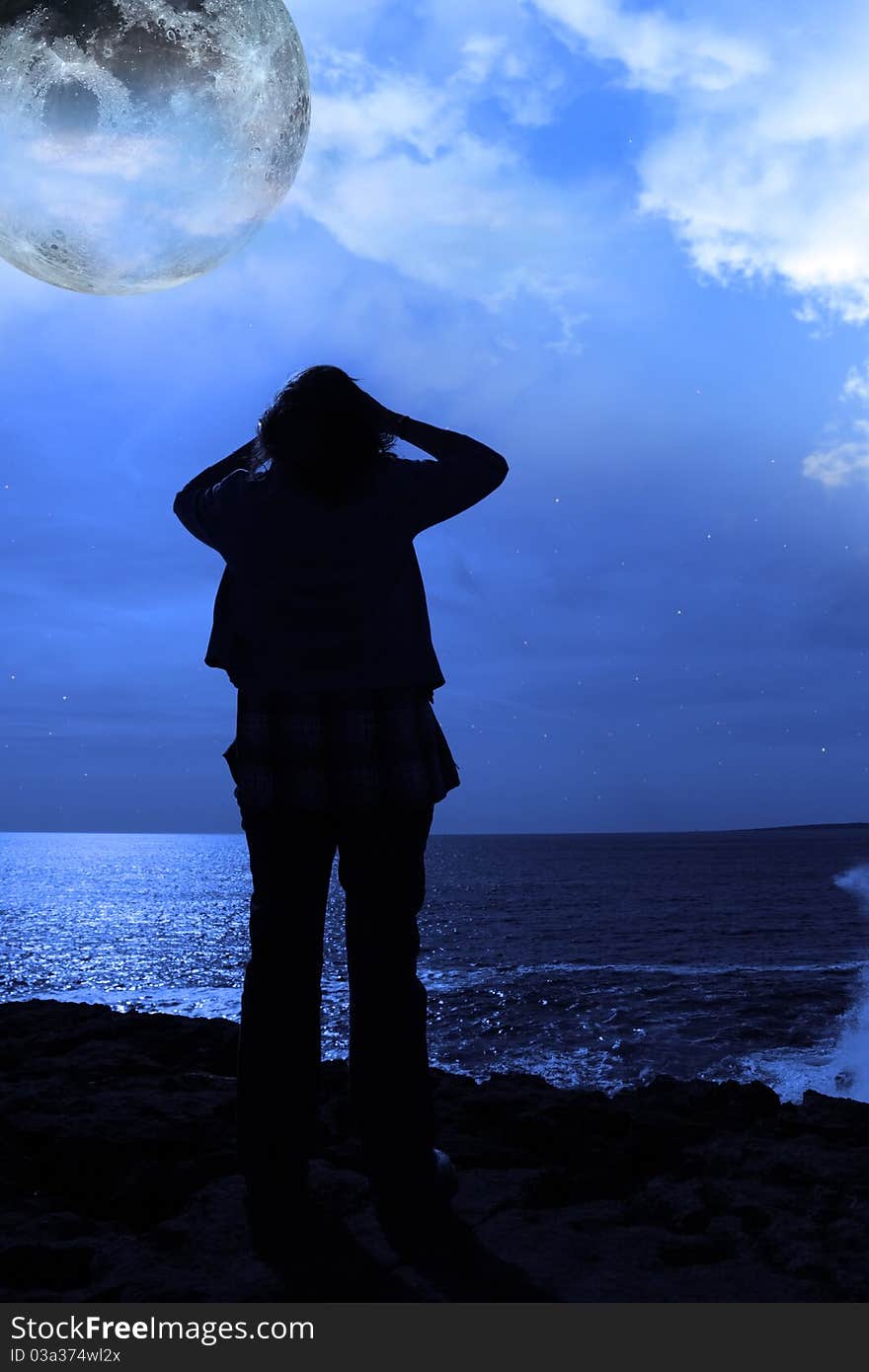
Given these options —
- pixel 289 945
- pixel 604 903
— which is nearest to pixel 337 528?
pixel 289 945

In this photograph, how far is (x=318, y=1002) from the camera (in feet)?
8.73

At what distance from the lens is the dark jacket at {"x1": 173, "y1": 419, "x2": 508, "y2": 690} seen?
8.87ft

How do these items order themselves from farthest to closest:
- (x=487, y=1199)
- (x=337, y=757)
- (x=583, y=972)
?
(x=583, y=972) → (x=487, y=1199) → (x=337, y=757)

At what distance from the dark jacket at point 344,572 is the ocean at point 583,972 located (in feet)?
44.0

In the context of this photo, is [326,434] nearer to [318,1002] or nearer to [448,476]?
[448,476]

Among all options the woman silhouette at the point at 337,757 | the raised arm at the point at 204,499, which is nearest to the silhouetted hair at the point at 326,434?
the woman silhouette at the point at 337,757

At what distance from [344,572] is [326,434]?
416 mm

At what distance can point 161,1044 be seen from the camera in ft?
18.5

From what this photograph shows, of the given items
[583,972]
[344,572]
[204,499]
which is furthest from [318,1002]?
[583,972]

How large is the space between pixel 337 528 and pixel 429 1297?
81.3 inches

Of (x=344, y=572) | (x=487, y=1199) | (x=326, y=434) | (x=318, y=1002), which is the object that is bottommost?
Answer: (x=487, y=1199)

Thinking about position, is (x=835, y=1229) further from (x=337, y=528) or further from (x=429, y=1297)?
(x=337, y=528)

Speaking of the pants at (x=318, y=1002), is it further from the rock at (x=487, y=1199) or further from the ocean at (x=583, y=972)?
the ocean at (x=583, y=972)
